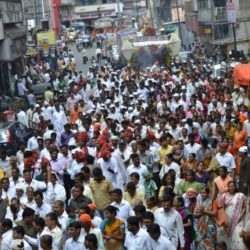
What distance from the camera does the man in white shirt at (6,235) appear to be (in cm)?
1069

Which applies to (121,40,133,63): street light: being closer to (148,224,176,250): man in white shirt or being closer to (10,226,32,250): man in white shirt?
(10,226,32,250): man in white shirt

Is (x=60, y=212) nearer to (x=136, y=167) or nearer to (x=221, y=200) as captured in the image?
(x=221, y=200)

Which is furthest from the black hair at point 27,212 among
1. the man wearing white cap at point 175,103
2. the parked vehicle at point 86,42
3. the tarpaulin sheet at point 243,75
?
the parked vehicle at point 86,42

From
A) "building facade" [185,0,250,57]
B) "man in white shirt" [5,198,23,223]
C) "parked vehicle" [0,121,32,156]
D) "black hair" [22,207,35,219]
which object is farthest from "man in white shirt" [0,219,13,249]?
"building facade" [185,0,250,57]

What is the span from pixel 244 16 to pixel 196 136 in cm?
3195

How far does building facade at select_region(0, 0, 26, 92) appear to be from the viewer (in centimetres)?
3819

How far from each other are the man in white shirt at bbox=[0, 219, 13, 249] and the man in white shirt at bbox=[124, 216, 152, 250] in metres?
1.30

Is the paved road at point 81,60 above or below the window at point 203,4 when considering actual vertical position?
below

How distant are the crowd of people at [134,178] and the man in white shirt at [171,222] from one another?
11mm

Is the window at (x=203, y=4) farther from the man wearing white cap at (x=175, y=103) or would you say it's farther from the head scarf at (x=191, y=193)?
the head scarf at (x=191, y=193)

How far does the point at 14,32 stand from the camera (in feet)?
136

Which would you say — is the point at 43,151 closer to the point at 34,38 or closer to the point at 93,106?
the point at 93,106

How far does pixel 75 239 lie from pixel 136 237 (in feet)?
2.01

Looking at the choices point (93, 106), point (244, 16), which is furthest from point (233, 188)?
point (244, 16)
